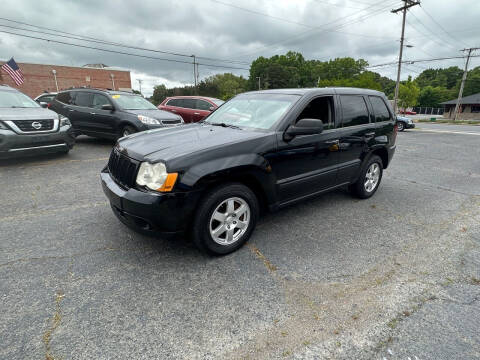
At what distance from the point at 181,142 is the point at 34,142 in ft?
15.4

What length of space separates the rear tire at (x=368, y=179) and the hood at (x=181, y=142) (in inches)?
87.1

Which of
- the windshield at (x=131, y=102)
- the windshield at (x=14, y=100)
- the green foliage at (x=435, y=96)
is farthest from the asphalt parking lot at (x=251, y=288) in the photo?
the green foliage at (x=435, y=96)

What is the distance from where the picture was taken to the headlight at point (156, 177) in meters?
2.27

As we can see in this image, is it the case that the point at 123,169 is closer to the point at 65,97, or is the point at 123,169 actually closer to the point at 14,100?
the point at 14,100

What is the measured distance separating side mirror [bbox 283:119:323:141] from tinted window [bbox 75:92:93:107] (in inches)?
290

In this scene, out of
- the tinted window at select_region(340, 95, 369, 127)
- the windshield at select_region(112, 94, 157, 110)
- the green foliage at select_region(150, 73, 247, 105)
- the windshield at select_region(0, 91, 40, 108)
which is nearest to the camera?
the tinted window at select_region(340, 95, 369, 127)

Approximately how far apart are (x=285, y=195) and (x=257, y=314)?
1.41m

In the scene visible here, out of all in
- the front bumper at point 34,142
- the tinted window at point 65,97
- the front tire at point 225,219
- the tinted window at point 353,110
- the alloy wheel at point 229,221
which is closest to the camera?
the front tire at point 225,219

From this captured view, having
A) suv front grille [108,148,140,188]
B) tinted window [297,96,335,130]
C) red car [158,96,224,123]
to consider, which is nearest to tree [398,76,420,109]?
red car [158,96,224,123]

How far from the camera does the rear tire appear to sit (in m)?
4.22

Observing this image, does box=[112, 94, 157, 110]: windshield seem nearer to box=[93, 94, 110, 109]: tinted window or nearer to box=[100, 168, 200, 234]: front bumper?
box=[93, 94, 110, 109]: tinted window

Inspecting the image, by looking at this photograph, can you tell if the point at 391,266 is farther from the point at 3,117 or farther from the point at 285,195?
the point at 3,117

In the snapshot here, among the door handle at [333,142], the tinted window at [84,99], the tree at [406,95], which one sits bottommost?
the door handle at [333,142]

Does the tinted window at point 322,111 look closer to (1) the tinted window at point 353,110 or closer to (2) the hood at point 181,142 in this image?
(1) the tinted window at point 353,110
